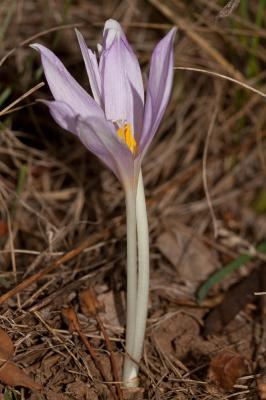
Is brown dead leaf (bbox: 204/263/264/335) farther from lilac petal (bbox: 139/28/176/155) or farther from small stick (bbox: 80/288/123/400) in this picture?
lilac petal (bbox: 139/28/176/155)

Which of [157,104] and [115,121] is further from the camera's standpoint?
[115,121]

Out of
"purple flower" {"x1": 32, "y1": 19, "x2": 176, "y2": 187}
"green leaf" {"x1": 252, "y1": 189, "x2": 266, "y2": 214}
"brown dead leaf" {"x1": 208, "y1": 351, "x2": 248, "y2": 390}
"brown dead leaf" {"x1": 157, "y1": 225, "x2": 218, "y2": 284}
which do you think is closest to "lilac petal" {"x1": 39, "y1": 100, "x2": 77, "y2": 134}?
"purple flower" {"x1": 32, "y1": 19, "x2": 176, "y2": 187}

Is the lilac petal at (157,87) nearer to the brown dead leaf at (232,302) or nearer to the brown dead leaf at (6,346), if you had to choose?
the brown dead leaf at (6,346)

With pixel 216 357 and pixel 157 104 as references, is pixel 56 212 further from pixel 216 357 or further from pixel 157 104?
pixel 157 104

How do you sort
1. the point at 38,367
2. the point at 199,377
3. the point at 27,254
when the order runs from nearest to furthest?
the point at 38,367 → the point at 199,377 → the point at 27,254

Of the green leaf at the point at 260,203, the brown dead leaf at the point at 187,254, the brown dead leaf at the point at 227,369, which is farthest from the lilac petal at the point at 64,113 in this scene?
the green leaf at the point at 260,203

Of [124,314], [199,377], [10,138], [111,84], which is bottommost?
[199,377]

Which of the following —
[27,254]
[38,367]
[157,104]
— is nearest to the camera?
[157,104]

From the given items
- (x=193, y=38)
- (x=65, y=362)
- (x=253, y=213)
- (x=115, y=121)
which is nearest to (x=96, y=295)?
(x=65, y=362)
